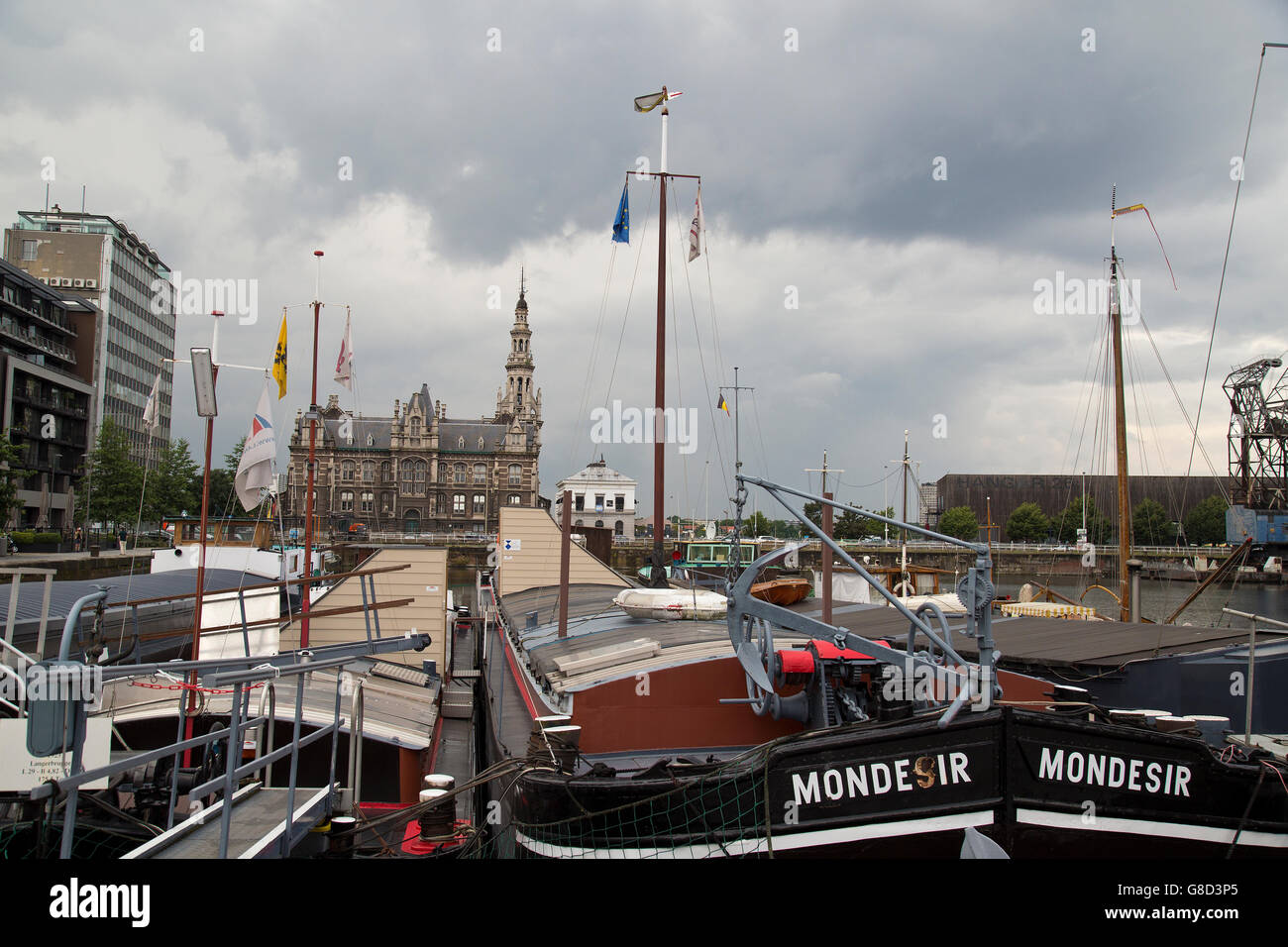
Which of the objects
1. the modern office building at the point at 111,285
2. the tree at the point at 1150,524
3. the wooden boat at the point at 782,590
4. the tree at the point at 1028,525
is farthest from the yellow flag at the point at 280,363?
the tree at the point at 1028,525

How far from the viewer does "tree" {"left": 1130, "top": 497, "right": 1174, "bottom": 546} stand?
267 ft

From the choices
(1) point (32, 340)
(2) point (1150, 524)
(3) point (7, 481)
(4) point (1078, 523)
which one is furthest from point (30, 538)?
(2) point (1150, 524)

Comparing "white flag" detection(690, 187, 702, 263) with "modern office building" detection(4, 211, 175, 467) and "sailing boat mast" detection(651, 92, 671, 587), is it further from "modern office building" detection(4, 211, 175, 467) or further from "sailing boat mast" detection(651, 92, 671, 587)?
"modern office building" detection(4, 211, 175, 467)

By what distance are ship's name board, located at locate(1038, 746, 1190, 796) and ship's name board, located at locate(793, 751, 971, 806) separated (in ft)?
2.05

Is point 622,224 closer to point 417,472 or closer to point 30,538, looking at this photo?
point 30,538

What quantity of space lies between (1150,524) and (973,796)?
88118 mm

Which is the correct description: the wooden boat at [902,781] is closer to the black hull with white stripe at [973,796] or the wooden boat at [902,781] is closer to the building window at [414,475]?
the black hull with white stripe at [973,796]

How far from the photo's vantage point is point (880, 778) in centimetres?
605

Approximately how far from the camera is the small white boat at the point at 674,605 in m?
13.2

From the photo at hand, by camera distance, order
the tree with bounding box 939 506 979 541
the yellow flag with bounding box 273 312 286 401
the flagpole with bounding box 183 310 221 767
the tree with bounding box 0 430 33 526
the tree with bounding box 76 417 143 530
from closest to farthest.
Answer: the flagpole with bounding box 183 310 221 767 < the yellow flag with bounding box 273 312 286 401 < the tree with bounding box 0 430 33 526 < the tree with bounding box 76 417 143 530 < the tree with bounding box 939 506 979 541

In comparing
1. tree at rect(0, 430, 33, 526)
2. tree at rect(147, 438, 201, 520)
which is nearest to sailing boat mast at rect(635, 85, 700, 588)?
tree at rect(0, 430, 33, 526)

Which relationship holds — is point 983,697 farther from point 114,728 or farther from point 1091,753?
point 114,728

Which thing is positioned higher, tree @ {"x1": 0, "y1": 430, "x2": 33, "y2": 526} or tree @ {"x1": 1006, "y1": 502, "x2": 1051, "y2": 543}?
tree @ {"x1": 0, "y1": 430, "x2": 33, "y2": 526}

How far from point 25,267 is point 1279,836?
102690 mm
